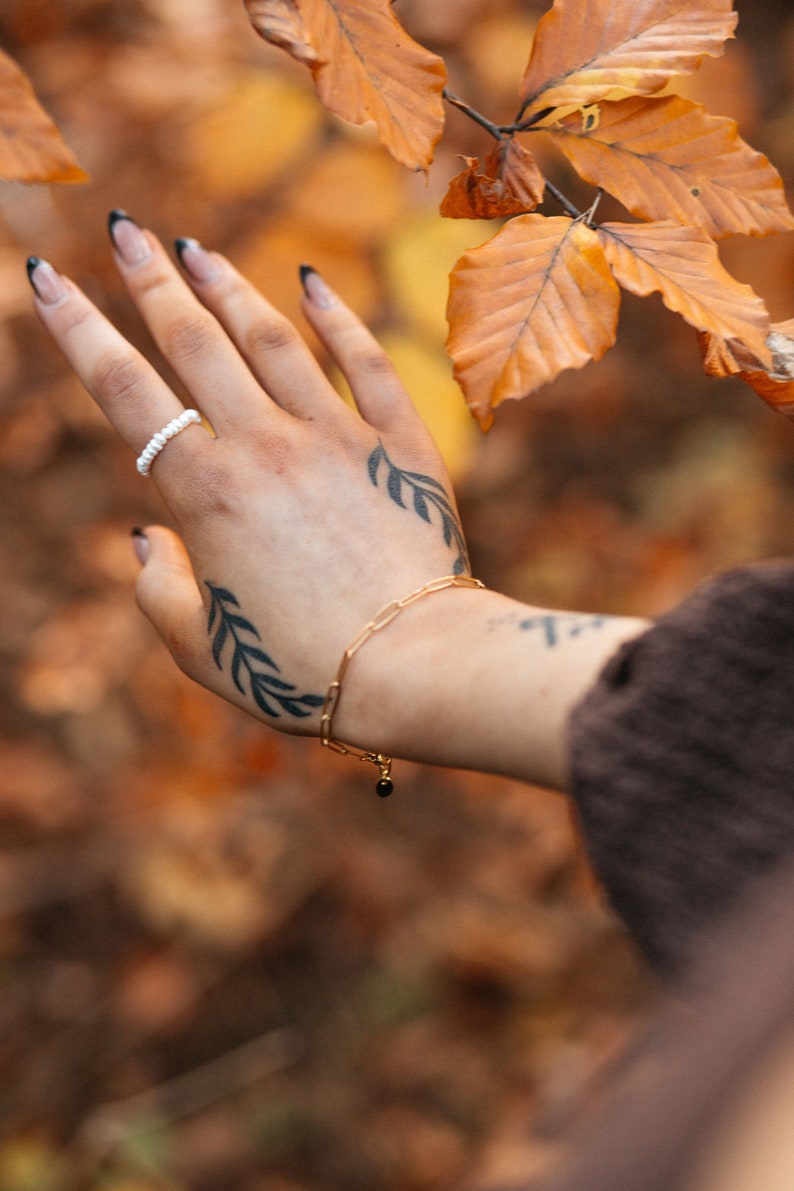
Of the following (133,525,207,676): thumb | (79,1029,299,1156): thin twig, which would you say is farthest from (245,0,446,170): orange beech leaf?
(79,1029,299,1156): thin twig

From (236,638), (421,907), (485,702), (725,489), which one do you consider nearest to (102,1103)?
(421,907)

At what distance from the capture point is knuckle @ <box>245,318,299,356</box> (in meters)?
0.96

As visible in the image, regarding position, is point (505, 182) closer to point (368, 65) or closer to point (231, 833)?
point (368, 65)

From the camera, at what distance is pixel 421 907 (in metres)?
1.97

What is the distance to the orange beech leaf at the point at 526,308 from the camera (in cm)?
67

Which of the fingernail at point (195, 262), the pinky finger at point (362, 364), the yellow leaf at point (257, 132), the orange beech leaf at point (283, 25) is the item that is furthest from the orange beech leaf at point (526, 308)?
the yellow leaf at point (257, 132)

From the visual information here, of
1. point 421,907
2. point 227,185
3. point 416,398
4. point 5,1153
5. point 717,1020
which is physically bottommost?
point 421,907

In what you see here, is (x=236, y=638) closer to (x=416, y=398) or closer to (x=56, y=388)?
(x=416, y=398)

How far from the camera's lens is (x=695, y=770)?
595 millimetres

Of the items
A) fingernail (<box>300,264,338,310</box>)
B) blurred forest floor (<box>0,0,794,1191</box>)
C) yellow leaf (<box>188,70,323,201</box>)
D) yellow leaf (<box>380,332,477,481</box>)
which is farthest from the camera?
blurred forest floor (<box>0,0,794,1191</box>)

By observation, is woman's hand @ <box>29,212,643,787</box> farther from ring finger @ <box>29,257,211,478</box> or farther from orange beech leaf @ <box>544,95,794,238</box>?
orange beech leaf @ <box>544,95,794,238</box>

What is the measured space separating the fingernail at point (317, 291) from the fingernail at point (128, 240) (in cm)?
18

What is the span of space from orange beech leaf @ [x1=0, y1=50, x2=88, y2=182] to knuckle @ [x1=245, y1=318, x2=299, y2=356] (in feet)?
0.97

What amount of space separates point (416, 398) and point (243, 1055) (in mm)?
1397
